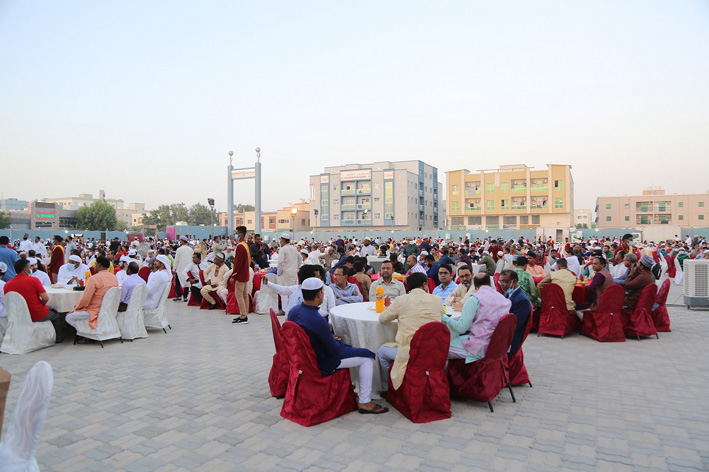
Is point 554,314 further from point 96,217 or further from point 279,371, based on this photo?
point 96,217

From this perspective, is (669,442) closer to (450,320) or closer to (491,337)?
(491,337)

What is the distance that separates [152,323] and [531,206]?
5561 cm

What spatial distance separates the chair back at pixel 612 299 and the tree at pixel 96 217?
70.3 meters

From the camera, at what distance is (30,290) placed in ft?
21.9

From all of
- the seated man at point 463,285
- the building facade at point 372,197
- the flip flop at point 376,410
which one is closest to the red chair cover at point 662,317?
the seated man at point 463,285

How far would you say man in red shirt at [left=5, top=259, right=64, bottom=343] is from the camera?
21.6 ft

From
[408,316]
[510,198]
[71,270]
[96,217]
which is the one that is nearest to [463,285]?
[408,316]

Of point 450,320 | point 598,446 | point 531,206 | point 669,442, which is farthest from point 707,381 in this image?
point 531,206

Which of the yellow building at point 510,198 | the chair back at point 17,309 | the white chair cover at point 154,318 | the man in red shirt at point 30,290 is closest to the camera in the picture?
the chair back at point 17,309

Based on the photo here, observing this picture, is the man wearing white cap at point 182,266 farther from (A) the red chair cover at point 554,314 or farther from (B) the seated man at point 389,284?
(A) the red chair cover at point 554,314

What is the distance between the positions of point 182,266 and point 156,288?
4.68m

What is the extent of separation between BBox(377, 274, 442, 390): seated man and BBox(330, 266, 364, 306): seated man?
206 centimetres

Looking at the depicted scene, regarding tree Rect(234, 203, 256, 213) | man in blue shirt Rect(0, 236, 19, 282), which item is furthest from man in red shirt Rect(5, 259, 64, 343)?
tree Rect(234, 203, 256, 213)

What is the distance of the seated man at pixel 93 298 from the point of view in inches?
279
